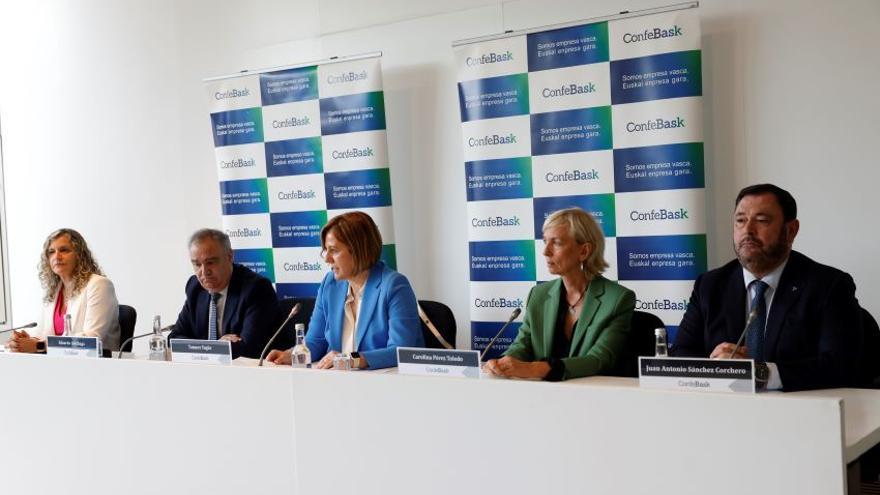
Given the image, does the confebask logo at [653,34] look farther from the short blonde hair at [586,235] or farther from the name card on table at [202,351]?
the name card on table at [202,351]

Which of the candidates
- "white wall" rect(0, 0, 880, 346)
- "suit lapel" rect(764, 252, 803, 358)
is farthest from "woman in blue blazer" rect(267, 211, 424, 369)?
"white wall" rect(0, 0, 880, 346)

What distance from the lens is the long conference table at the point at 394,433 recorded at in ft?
5.65

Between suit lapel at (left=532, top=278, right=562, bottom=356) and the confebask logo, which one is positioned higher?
the confebask logo

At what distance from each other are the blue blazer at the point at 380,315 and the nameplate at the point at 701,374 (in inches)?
47.3

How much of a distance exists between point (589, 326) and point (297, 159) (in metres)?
2.59

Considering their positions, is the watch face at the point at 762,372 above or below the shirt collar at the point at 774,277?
below

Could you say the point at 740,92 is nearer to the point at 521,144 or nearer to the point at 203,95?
the point at 521,144

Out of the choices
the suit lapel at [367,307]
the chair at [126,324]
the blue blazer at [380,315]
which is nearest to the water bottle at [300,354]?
the blue blazer at [380,315]

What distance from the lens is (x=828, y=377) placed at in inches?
92.0

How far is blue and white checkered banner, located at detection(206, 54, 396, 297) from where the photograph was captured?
15.5ft

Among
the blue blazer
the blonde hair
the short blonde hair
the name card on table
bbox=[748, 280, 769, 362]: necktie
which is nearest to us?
bbox=[748, 280, 769, 362]: necktie

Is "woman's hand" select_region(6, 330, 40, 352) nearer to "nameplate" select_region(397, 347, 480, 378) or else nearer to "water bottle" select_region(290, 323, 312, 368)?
"water bottle" select_region(290, 323, 312, 368)

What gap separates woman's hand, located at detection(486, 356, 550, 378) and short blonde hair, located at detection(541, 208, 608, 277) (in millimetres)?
598

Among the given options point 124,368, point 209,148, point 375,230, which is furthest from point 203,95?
point 124,368
